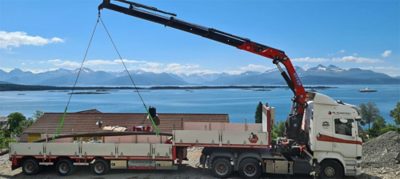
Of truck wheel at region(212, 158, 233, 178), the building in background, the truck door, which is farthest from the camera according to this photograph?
the building in background

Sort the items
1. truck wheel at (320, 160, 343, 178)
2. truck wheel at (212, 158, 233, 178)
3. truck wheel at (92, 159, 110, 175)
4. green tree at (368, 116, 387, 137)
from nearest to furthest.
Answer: truck wheel at (320, 160, 343, 178) → truck wheel at (212, 158, 233, 178) → truck wheel at (92, 159, 110, 175) → green tree at (368, 116, 387, 137)

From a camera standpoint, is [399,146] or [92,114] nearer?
[399,146]

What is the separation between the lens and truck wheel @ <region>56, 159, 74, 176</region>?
1380cm

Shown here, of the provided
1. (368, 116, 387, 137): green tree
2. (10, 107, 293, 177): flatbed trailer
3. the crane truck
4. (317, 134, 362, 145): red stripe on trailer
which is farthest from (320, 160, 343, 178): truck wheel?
(368, 116, 387, 137): green tree

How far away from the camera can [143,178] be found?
43.9 feet

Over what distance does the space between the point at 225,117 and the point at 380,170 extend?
55.7 ft

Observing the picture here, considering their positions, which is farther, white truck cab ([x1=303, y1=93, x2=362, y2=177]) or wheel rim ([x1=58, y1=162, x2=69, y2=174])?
wheel rim ([x1=58, y1=162, x2=69, y2=174])

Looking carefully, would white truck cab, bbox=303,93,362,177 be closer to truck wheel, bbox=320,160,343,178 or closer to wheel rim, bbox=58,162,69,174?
truck wheel, bbox=320,160,343,178

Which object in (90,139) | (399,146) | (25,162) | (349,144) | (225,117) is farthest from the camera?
(225,117)

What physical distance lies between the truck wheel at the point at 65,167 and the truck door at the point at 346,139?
30.7ft

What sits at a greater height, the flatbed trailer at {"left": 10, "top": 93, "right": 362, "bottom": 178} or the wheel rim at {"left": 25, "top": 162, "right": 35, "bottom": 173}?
the flatbed trailer at {"left": 10, "top": 93, "right": 362, "bottom": 178}

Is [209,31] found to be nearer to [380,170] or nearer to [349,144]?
[349,144]

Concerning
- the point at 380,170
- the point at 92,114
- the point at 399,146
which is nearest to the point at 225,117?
the point at 92,114

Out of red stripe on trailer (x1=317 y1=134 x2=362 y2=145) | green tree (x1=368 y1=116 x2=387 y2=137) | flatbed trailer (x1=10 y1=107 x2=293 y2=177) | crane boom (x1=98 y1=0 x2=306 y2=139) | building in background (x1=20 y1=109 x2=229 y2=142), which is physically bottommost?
green tree (x1=368 y1=116 x2=387 y2=137)
